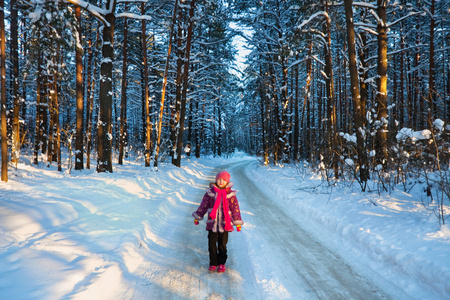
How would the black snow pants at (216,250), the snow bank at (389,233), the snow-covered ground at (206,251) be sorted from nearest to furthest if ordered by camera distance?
the snow-covered ground at (206,251) → the snow bank at (389,233) → the black snow pants at (216,250)

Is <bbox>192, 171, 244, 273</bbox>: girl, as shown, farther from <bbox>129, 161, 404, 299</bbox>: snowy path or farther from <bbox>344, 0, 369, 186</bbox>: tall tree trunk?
<bbox>344, 0, 369, 186</bbox>: tall tree trunk

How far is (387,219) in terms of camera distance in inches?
198

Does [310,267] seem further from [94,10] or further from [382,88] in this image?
[94,10]

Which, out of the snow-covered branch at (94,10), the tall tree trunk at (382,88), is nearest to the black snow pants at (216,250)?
the tall tree trunk at (382,88)

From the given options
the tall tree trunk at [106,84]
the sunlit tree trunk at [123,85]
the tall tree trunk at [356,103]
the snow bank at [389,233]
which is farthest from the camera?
the sunlit tree trunk at [123,85]

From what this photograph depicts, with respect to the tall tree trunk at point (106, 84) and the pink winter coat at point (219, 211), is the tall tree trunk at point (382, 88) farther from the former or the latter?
the tall tree trunk at point (106, 84)

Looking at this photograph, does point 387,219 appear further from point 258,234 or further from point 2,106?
point 2,106

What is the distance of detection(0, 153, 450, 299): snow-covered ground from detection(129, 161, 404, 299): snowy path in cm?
2

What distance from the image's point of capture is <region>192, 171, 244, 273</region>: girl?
373 cm

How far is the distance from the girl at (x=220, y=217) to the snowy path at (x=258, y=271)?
254 mm

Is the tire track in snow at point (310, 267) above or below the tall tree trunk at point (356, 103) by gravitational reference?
below

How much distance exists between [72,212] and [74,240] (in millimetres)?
1596

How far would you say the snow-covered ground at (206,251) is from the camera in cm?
306

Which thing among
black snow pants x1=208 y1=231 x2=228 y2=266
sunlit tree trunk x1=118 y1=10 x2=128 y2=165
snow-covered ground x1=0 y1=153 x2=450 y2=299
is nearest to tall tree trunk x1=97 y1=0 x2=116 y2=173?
snow-covered ground x1=0 y1=153 x2=450 y2=299
